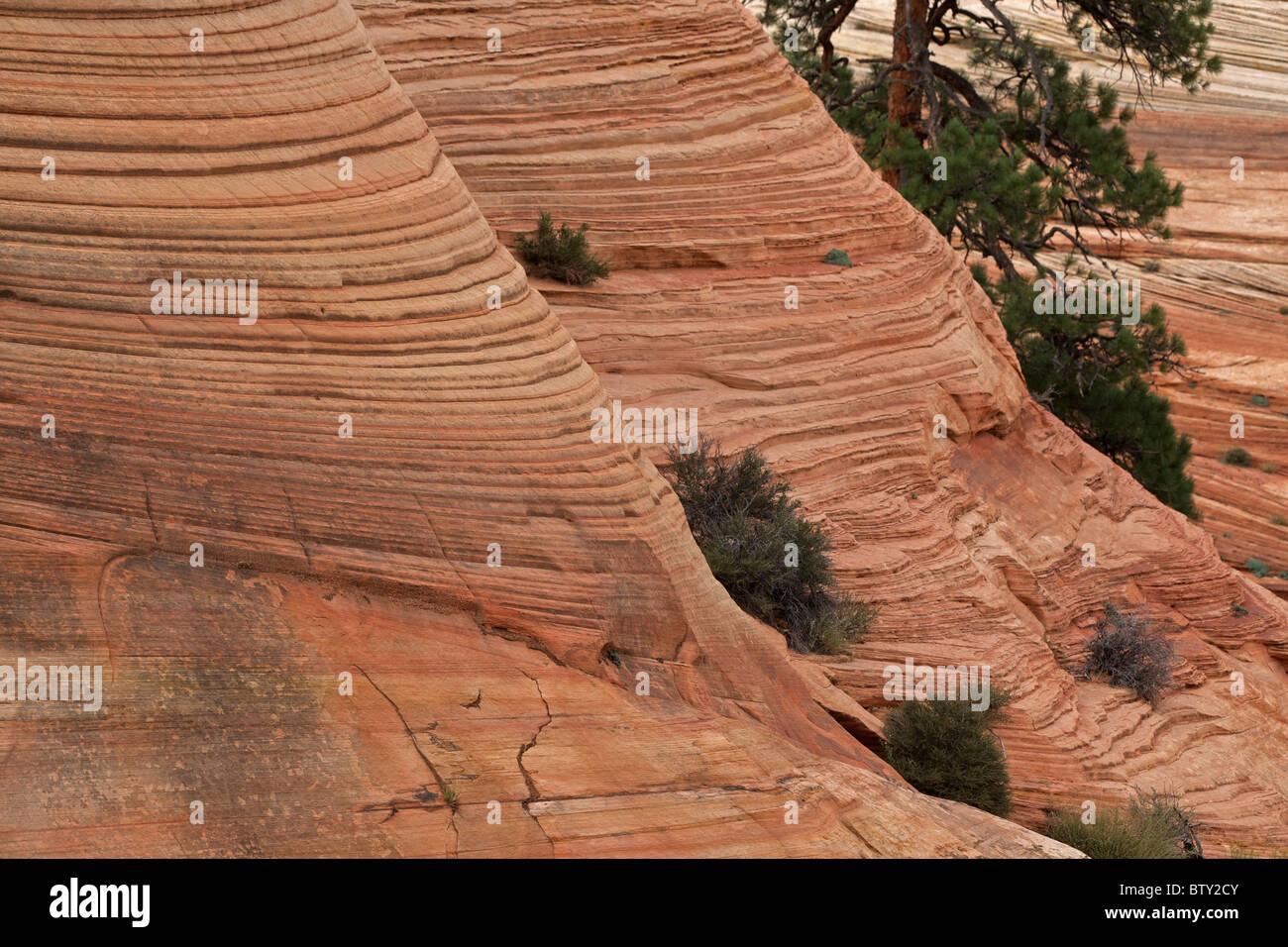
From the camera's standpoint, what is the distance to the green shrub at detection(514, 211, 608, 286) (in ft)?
35.4

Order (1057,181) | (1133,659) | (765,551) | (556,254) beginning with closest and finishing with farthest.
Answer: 1. (765,551)
2. (556,254)
3. (1133,659)
4. (1057,181)

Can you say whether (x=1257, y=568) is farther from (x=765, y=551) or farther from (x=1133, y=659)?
(x=765, y=551)

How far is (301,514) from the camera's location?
5.97 m

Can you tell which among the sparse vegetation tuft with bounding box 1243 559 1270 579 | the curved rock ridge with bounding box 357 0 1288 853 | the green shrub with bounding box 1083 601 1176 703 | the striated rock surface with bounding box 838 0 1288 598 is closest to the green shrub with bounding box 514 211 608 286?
the curved rock ridge with bounding box 357 0 1288 853

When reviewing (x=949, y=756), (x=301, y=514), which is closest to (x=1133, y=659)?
(x=949, y=756)

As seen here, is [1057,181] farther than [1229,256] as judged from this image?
No

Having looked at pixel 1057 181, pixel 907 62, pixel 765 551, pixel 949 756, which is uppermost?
pixel 907 62

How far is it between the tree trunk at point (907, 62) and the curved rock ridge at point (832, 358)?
6134 mm

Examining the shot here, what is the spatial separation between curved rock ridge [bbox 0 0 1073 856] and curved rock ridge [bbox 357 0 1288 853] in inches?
140

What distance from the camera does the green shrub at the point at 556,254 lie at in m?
10.8

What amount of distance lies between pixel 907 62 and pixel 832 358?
850 cm

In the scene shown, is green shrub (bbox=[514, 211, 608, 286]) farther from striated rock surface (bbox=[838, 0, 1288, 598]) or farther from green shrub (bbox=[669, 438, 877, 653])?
striated rock surface (bbox=[838, 0, 1288, 598])

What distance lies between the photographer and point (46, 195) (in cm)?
592

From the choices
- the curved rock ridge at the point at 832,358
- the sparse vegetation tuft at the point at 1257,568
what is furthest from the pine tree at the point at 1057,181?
the sparse vegetation tuft at the point at 1257,568
